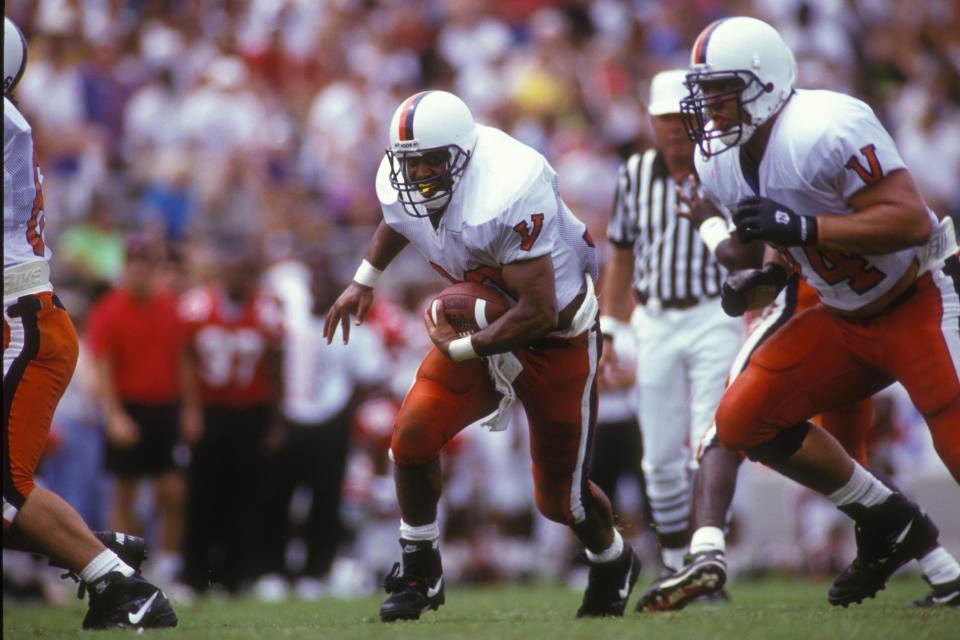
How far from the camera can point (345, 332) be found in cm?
499

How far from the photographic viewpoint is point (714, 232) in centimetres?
492

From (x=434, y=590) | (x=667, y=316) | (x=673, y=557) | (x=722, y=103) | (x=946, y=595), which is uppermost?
(x=722, y=103)

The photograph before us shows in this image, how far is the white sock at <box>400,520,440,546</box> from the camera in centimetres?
473

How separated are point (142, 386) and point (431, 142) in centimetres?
434

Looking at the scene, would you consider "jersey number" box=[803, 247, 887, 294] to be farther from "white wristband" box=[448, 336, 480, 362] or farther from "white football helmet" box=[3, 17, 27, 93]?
"white football helmet" box=[3, 17, 27, 93]

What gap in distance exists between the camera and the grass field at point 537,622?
401cm

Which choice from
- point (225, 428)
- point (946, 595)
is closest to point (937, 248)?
point (946, 595)

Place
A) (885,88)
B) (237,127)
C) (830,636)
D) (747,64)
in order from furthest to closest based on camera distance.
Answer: (885,88), (237,127), (747,64), (830,636)

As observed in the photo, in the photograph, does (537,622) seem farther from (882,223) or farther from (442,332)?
(882,223)

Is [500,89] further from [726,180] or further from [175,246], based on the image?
[726,180]

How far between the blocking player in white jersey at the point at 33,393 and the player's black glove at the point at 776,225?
84.0 inches

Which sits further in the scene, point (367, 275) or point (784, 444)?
point (367, 275)

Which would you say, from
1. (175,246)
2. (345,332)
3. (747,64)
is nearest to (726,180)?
(747,64)

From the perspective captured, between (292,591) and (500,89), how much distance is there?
4.99m
